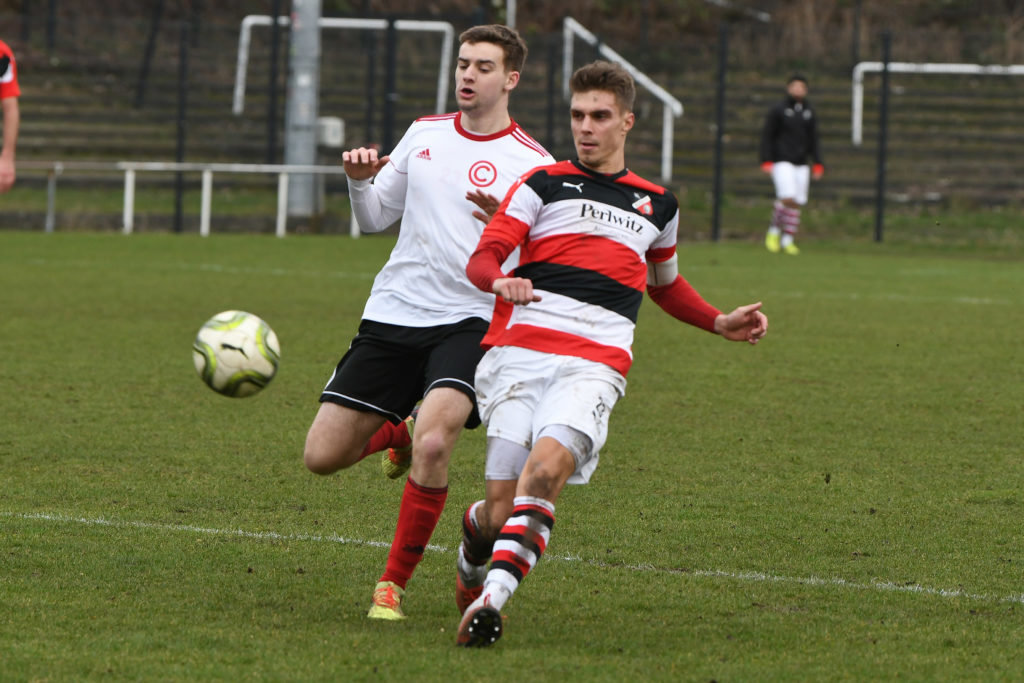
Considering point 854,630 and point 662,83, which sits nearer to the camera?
point 854,630

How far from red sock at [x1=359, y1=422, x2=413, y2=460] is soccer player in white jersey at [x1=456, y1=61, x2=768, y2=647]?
3.60ft

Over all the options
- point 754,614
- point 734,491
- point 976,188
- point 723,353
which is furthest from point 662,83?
point 754,614

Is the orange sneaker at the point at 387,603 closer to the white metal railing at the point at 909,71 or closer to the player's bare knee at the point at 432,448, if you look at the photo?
the player's bare knee at the point at 432,448

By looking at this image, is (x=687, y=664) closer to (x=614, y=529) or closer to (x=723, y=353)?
(x=614, y=529)

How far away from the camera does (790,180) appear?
20656mm

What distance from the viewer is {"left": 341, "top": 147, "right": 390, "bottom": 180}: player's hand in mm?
5301

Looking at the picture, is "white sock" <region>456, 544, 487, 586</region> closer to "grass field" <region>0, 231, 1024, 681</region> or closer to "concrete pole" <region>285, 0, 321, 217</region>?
"grass field" <region>0, 231, 1024, 681</region>

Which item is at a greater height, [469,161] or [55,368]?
[469,161]

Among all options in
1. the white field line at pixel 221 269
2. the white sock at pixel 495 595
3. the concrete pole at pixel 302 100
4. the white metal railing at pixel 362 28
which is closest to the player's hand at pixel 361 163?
the white sock at pixel 495 595

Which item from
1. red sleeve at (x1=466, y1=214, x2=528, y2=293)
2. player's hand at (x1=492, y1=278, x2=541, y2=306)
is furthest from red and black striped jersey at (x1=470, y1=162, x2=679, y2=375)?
player's hand at (x1=492, y1=278, x2=541, y2=306)

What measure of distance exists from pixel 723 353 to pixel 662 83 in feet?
53.0

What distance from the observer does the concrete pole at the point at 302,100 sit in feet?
71.6

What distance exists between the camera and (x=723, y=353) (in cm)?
1133

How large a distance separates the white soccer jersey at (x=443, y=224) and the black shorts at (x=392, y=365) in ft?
0.14
